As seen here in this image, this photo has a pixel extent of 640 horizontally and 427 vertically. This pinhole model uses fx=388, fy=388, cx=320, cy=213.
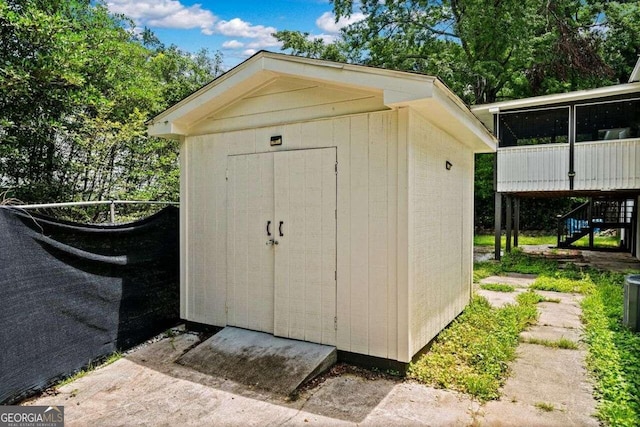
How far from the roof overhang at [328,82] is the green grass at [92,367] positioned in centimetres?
229

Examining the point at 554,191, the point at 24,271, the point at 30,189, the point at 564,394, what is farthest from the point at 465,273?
the point at 30,189

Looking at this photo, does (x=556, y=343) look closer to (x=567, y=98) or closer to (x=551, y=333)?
(x=551, y=333)

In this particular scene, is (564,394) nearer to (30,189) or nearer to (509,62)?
(30,189)

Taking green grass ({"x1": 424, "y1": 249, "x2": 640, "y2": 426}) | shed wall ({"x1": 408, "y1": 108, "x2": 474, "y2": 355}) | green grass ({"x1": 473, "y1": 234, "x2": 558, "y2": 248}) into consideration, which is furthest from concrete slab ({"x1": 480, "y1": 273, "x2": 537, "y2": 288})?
green grass ({"x1": 473, "y1": 234, "x2": 558, "y2": 248})

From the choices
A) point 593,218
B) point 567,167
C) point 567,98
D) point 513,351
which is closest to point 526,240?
point 593,218

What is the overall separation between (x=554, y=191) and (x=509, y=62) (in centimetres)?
858

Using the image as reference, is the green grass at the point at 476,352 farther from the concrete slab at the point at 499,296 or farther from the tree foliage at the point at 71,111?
the tree foliage at the point at 71,111

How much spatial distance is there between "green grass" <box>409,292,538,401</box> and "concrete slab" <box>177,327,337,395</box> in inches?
33.0

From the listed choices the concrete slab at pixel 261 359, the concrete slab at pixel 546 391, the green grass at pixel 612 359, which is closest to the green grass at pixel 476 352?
the concrete slab at pixel 546 391

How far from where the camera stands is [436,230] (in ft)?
12.4

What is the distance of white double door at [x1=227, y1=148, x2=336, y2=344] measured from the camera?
3.43m

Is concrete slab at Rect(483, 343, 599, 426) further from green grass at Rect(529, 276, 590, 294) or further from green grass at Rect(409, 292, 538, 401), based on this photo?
green grass at Rect(529, 276, 590, 294)

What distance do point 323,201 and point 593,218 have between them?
35.7 feet

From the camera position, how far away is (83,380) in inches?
123
